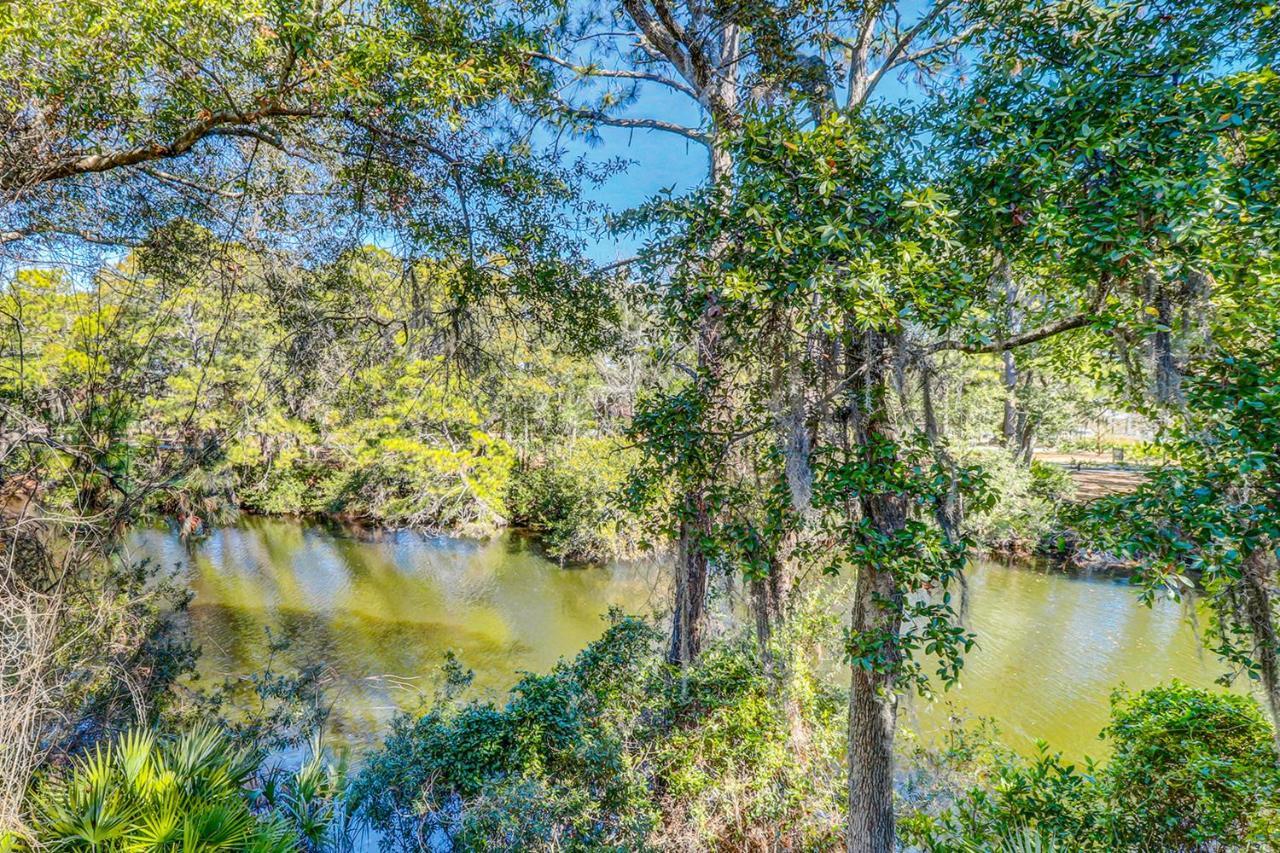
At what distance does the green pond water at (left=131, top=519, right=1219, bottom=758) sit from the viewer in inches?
323

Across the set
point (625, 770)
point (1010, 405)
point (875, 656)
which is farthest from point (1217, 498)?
point (1010, 405)

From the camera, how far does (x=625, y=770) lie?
467cm

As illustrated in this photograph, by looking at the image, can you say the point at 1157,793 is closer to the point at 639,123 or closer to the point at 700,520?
the point at 700,520

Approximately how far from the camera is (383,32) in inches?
120

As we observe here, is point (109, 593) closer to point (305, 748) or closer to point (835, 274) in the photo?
point (305, 748)

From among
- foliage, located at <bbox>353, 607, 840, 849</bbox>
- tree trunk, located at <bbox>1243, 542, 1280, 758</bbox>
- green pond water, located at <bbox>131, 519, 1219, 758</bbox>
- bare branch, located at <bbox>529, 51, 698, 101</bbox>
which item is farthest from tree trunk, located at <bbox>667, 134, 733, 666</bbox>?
tree trunk, located at <bbox>1243, 542, 1280, 758</bbox>

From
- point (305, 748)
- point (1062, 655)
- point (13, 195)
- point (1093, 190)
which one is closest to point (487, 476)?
point (305, 748)

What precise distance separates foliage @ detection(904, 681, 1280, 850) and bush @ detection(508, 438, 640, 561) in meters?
9.48

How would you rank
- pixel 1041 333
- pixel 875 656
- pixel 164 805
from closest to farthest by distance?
pixel 875 656 → pixel 1041 333 → pixel 164 805

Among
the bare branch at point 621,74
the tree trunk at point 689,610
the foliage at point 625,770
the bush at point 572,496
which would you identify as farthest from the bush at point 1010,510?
the bush at point 572,496

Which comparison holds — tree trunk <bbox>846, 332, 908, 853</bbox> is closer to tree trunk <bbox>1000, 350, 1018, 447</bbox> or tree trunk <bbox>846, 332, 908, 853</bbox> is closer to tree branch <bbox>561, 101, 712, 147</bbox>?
tree branch <bbox>561, 101, 712, 147</bbox>

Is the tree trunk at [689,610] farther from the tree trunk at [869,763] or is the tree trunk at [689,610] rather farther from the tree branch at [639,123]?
the tree branch at [639,123]

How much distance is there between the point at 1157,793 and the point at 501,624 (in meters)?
10.8

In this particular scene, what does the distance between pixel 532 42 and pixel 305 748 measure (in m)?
8.65
